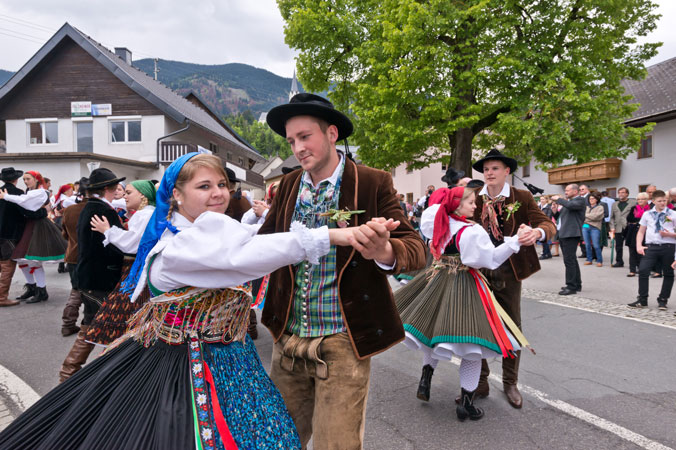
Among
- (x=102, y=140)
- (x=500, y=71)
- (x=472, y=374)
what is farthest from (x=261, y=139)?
(x=472, y=374)

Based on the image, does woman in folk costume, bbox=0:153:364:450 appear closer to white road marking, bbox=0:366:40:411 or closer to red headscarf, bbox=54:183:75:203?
white road marking, bbox=0:366:40:411

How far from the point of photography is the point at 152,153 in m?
24.3

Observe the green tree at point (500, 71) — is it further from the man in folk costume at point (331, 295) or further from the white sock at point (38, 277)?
the man in folk costume at point (331, 295)

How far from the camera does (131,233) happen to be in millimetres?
4016

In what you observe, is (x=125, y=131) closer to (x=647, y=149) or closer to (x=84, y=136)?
(x=84, y=136)

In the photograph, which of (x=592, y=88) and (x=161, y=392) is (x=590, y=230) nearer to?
(x=592, y=88)

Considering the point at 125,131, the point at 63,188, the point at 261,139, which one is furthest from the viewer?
the point at 261,139

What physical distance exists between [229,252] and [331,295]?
2.15 ft

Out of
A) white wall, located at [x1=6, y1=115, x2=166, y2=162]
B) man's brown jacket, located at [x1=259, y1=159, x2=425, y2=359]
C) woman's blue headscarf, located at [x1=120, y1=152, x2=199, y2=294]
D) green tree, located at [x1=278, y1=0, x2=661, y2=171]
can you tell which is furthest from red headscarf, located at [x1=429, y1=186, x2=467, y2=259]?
white wall, located at [x1=6, y1=115, x2=166, y2=162]

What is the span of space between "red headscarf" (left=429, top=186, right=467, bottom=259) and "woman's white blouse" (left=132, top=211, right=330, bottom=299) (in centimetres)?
207

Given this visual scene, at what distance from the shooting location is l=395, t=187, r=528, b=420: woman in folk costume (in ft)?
11.2

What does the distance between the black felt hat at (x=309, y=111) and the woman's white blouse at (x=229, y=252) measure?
69cm

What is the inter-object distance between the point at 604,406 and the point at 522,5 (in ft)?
48.6

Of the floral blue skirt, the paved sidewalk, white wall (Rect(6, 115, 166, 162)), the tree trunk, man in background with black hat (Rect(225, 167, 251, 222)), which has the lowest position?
the paved sidewalk
